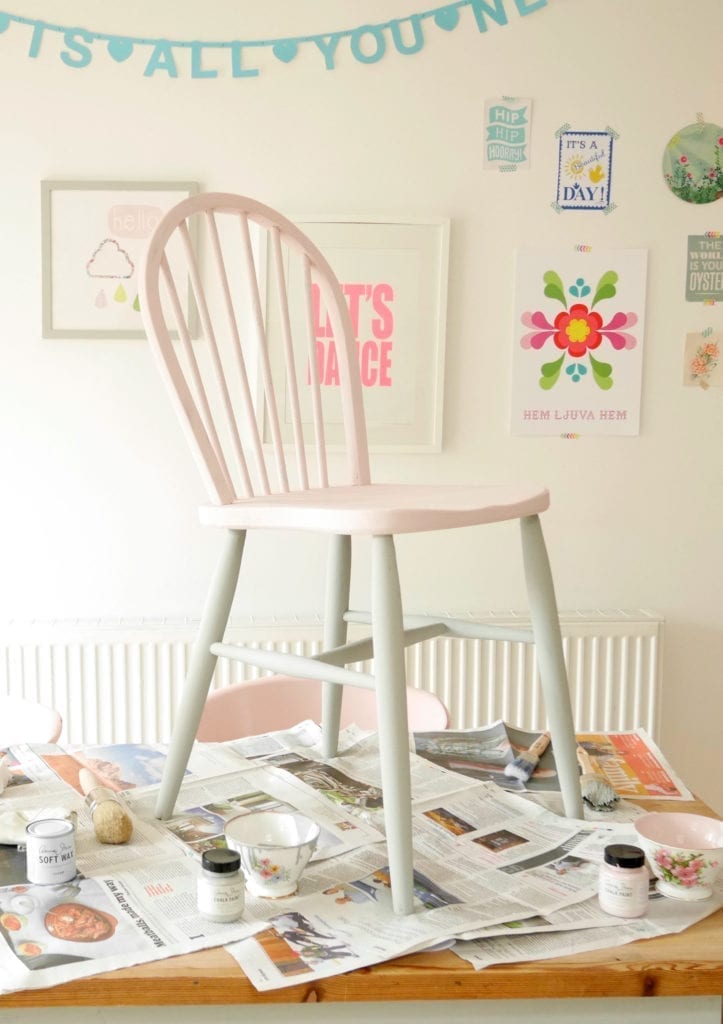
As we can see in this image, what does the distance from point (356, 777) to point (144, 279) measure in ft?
2.30

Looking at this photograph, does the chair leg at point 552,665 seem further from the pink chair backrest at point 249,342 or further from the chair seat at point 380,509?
the pink chair backrest at point 249,342

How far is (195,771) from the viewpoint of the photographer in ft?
4.64

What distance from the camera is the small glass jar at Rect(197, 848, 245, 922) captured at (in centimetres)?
100

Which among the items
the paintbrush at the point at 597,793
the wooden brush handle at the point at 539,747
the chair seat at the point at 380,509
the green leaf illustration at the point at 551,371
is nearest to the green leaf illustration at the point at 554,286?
the green leaf illustration at the point at 551,371

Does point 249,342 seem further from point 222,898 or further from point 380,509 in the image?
point 222,898

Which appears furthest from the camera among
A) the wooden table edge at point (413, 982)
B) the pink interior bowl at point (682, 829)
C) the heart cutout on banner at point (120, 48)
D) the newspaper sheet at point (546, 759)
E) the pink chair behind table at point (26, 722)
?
the heart cutout on banner at point (120, 48)

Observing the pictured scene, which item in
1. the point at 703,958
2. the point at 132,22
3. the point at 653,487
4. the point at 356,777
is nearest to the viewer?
the point at 703,958

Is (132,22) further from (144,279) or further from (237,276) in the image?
(144,279)

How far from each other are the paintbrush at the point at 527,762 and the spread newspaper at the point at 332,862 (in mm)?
14

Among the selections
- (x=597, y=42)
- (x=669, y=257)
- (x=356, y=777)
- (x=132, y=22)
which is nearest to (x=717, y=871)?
(x=356, y=777)

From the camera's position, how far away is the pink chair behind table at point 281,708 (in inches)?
67.0

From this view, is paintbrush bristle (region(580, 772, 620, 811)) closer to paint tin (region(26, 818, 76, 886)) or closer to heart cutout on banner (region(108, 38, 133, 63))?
paint tin (region(26, 818, 76, 886))

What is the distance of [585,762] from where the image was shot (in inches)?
56.6

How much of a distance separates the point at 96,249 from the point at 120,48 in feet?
1.44
